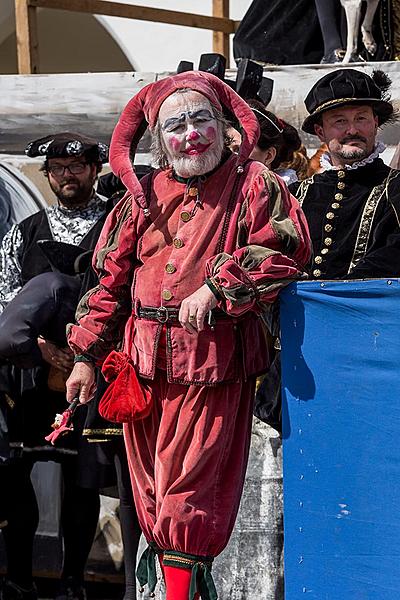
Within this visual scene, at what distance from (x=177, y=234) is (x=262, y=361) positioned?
454mm

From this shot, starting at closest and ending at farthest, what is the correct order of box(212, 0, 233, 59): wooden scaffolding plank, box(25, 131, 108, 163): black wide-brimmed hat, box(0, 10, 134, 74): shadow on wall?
box(25, 131, 108, 163): black wide-brimmed hat, box(212, 0, 233, 59): wooden scaffolding plank, box(0, 10, 134, 74): shadow on wall

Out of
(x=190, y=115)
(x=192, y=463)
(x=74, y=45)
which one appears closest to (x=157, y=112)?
(x=190, y=115)

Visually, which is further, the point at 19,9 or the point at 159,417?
the point at 19,9

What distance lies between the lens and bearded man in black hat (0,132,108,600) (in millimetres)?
5039

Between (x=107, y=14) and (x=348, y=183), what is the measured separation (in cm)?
373

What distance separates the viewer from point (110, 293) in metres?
3.83

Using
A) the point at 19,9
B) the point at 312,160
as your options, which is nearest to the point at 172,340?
the point at 312,160

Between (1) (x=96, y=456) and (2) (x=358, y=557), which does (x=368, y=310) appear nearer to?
(2) (x=358, y=557)

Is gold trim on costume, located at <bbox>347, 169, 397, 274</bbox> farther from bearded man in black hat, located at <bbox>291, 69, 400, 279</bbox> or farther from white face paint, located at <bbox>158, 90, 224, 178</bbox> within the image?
white face paint, located at <bbox>158, 90, 224, 178</bbox>

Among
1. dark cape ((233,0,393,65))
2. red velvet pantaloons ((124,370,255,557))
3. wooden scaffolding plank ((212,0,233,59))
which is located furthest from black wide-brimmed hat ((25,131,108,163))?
wooden scaffolding plank ((212,0,233,59))

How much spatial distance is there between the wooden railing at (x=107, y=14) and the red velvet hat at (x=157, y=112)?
11.2ft

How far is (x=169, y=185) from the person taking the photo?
148 inches

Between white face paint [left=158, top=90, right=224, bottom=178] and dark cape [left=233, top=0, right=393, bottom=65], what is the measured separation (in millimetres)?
3373

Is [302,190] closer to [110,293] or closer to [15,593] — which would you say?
[110,293]
